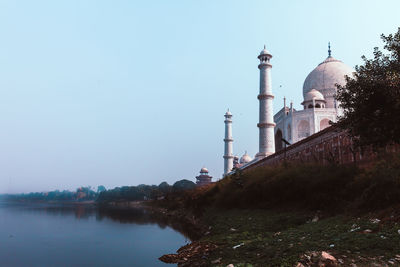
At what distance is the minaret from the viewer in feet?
102

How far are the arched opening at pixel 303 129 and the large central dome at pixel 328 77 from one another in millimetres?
4255

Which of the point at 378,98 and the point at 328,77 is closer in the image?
the point at 378,98

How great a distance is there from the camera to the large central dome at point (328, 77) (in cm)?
3722

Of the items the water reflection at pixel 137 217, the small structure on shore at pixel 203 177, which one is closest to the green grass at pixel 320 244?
the water reflection at pixel 137 217

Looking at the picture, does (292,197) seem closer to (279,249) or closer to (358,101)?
(358,101)

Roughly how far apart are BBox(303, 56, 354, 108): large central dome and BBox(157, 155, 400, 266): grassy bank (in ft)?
77.5

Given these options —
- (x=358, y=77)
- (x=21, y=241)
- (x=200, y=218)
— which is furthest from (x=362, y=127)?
(x=21, y=241)

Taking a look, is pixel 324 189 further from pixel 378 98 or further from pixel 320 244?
pixel 320 244

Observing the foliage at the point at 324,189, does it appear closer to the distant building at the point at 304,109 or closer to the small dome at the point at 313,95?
the distant building at the point at 304,109

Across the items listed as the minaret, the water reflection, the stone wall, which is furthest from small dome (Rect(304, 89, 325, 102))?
the water reflection

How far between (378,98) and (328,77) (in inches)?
1253

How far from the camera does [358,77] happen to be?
8742 millimetres

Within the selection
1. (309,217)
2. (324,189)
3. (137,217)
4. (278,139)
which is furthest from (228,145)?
(309,217)

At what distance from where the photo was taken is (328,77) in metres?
37.8
